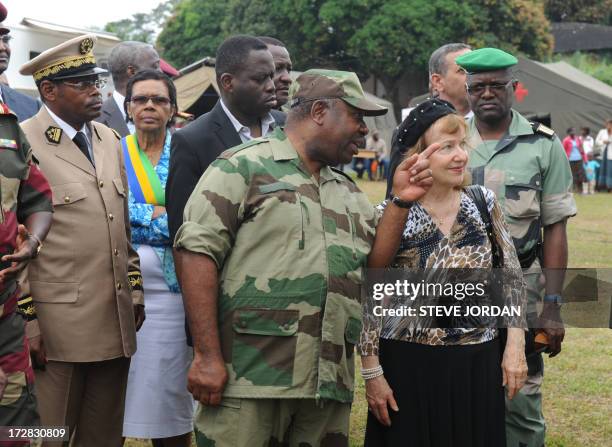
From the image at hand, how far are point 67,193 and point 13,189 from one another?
63cm

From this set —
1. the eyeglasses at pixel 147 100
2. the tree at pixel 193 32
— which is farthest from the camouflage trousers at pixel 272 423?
the tree at pixel 193 32

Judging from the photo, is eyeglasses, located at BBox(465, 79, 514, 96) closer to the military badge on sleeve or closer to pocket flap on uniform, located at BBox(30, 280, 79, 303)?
the military badge on sleeve

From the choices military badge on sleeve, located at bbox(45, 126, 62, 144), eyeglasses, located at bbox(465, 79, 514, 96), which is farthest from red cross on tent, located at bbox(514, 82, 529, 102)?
military badge on sleeve, located at bbox(45, 126, 62, 144)

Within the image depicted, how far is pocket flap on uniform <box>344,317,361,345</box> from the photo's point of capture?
319 cm

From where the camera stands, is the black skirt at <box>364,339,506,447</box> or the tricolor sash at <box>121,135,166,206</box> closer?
the black skirt at <box>364,339,506,447</box>

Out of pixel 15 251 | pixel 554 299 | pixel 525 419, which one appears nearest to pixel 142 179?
pixel 15 251

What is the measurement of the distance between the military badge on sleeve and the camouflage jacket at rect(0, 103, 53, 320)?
0.47m

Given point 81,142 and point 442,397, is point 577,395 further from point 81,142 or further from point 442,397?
point 81,142

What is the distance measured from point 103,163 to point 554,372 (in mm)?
4192

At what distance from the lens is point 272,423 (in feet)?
10.3

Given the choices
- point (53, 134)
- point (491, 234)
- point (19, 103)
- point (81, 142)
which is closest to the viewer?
point (491, 234)

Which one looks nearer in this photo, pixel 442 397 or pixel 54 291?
pixel 442 397

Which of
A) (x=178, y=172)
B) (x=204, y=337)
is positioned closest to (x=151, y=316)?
(x=178, y=172)

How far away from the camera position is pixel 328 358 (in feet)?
10.2
